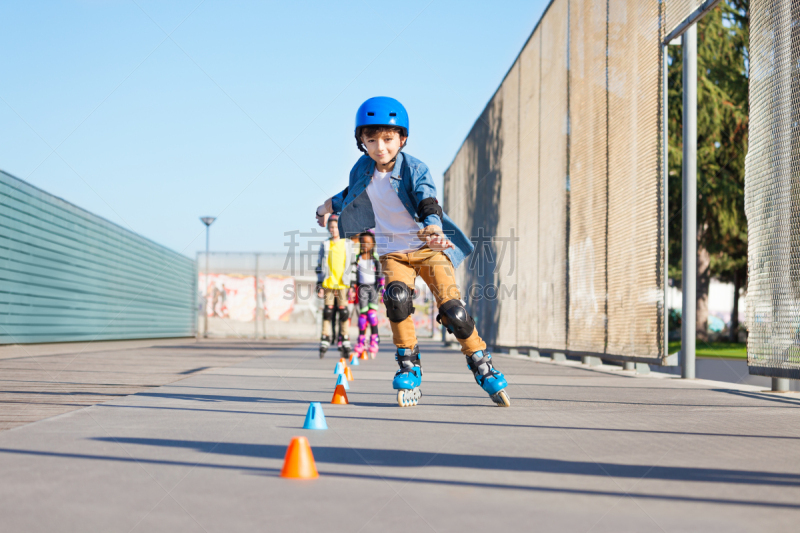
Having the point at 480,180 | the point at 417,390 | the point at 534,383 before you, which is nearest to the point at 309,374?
the point at 534,383

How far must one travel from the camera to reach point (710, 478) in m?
2.31

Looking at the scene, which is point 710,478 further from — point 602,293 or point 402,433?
point 602,293

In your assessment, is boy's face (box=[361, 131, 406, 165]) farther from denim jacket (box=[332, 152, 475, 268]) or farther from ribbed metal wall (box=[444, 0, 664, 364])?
ribbed metal wall (box=[444, 0, 664, 364])

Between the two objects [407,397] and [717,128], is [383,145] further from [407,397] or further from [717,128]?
[717,128]

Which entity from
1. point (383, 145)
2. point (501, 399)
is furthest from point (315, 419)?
point (383, 145)

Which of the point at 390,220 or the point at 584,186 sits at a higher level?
the point at 584,186

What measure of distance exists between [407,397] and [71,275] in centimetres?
1425

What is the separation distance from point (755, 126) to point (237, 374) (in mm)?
4930

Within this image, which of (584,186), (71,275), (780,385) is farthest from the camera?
(71,275)

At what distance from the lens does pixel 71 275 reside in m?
16.7

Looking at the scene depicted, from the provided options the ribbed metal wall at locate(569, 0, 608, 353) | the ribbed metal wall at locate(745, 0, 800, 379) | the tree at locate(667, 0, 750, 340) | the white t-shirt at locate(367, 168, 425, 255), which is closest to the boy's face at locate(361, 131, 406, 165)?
the white t-shirt at locate(367, 168, 425, 255)

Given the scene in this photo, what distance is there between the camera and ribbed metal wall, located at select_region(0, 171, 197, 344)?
1340 centimetres

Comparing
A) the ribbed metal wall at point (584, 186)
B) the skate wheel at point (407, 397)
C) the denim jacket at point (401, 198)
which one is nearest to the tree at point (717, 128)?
the ribbed metal wall at point (584, 186)

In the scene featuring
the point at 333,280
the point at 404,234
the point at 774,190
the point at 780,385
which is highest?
the point at 774,190
